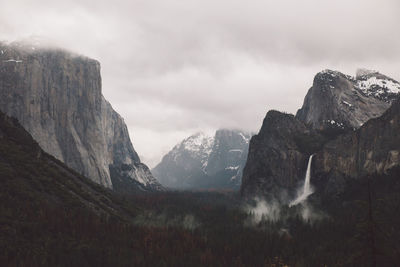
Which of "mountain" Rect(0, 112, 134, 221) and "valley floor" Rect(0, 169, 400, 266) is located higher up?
"mountain" Rect(0, 112, 134, 221)

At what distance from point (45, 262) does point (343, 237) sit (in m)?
122

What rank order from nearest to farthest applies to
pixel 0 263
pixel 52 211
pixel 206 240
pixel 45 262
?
1. pixel 0 263
2. pixel 45 262
3. pixel 52 211
4. pixel 206 240

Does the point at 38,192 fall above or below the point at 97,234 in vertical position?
above

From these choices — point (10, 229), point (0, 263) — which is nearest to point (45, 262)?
point (0, 263)

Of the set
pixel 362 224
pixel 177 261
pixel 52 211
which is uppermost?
pixel 362 224

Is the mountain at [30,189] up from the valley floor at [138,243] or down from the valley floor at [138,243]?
up

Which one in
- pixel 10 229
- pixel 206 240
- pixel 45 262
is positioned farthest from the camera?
pixel 206 240

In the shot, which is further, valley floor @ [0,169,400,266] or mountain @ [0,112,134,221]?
mountain @ [0,112,134,221]

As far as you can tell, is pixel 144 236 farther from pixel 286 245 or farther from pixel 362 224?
pixel 362 224

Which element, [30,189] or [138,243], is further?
[30,189]

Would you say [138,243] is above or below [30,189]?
below

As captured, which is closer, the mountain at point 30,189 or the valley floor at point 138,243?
the valley floor at point 138,243

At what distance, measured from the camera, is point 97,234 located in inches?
5655

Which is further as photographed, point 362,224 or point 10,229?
point 10,229
